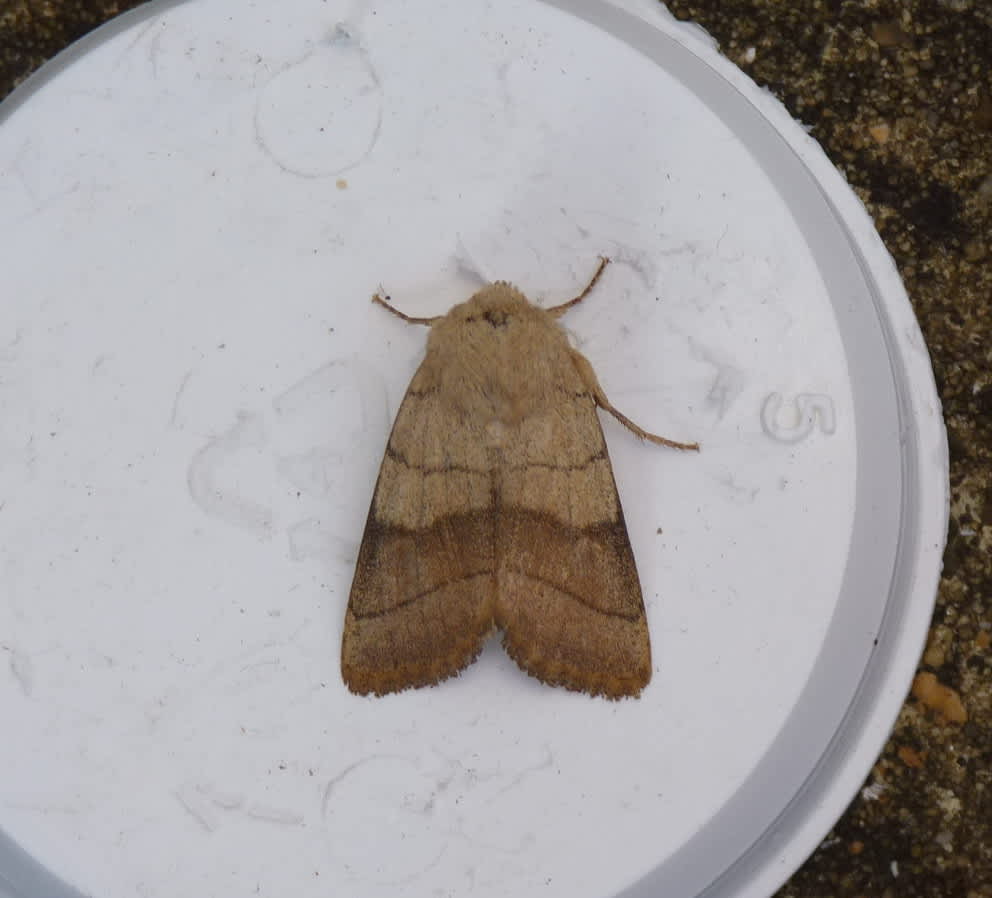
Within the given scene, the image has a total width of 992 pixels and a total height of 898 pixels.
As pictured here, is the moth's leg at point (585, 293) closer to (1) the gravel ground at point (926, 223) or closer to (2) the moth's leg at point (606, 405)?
(2) the moth's leg at point (606, 405)

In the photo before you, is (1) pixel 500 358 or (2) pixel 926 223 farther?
(2) pixel 926 223

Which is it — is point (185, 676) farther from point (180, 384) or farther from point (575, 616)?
point (575, 616)

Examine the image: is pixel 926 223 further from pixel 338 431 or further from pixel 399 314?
pixel 338 431

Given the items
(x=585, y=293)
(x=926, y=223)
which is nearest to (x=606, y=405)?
(x=585, y=293)

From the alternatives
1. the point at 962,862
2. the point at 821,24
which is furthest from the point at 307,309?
the point at 962,862

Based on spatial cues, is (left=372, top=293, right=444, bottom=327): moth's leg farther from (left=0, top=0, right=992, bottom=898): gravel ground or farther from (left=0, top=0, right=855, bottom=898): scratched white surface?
(left=0, top=0, right=992, bottom=898): gravel ground

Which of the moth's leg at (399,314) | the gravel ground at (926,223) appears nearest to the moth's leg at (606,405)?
the moth's leg at (399,314)
